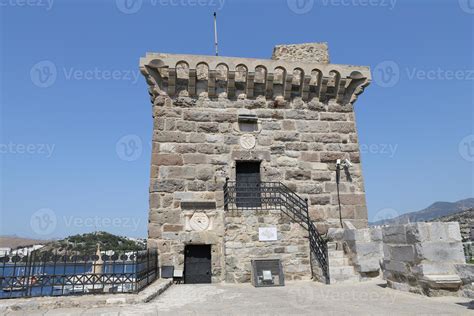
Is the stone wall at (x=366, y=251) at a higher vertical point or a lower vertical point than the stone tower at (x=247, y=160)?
lower

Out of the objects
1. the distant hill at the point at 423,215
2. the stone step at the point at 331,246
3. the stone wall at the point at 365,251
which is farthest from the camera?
the stone step at the point at 331,246

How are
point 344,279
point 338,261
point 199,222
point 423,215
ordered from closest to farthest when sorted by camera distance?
point 344,279 → point 338,261 → point 199,222 → point 423,215

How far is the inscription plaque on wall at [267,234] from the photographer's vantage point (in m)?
8.49

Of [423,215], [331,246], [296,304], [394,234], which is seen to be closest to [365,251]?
[331,246]

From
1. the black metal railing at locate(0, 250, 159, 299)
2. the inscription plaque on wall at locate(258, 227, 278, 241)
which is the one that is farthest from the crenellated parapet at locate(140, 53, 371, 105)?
the black metal railing at locate(0, 250, 159, 299)

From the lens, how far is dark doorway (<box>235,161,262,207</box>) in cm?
979

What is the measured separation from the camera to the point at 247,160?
1020 cm

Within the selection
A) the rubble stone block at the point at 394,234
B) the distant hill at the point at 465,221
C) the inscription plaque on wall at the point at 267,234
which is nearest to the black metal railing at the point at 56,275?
the inscription plaque on wall at the point at 267,234

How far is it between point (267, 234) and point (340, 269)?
1958 mm

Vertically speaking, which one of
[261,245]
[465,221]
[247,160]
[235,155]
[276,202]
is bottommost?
[261,245]

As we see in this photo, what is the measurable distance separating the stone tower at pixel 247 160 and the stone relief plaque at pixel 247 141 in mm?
33

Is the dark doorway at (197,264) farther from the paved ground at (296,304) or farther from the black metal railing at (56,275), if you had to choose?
the black metal railing at (56,275)

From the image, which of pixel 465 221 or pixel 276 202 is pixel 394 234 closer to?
pixel 276 202

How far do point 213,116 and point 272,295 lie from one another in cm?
589
